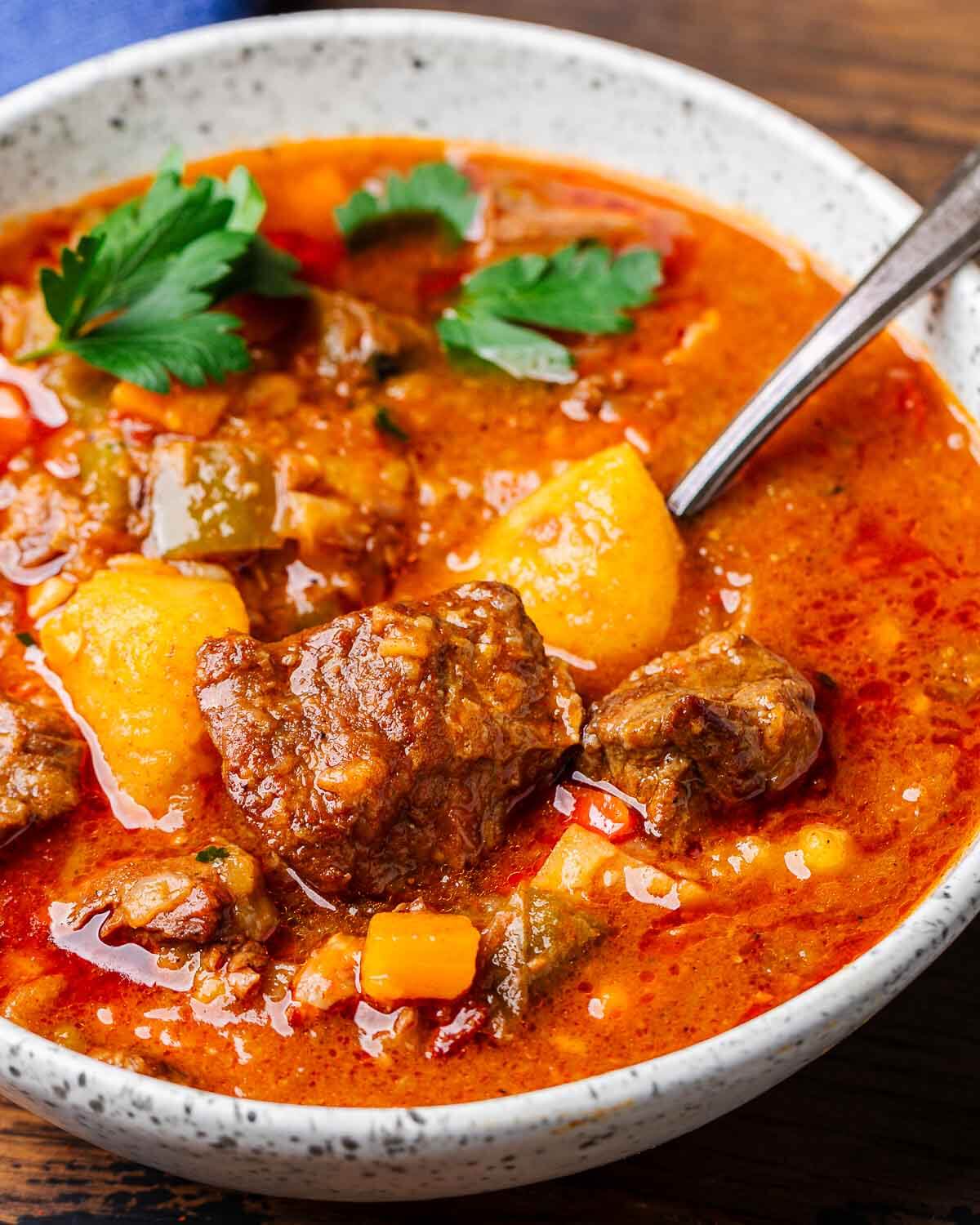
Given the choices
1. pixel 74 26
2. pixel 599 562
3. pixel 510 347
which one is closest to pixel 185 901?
pixel 599 562

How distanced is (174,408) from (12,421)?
1.38ft

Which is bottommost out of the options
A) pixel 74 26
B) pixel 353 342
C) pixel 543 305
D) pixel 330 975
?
pixel 330 975

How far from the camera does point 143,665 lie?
10.4ft

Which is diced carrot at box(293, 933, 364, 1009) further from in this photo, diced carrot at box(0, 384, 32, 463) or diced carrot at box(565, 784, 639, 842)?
diced carrot at box(0, 384, 32, 463)

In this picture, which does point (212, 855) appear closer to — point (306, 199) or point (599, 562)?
point (599, 562)

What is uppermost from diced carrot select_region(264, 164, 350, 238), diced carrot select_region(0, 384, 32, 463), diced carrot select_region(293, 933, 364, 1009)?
diced carrot select_region(264, 164, 350, 238)

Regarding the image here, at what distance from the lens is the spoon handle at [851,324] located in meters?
3.57

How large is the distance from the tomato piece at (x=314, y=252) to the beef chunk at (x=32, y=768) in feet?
5.03

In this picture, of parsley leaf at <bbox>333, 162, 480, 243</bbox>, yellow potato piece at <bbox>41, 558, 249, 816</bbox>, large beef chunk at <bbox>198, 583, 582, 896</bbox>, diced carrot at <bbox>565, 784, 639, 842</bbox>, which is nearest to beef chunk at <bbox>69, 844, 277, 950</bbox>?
large beef chunk at <bbox>198, 583, 582, 896</bbox>

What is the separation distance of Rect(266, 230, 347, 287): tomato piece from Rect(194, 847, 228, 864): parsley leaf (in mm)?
1767

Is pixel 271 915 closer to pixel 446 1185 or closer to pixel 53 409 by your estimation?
pixel 446 1185

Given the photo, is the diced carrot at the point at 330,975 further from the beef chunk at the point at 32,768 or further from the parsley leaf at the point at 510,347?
the parsley leaf at the point at 510,347

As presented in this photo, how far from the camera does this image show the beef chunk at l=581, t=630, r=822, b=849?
2.96 metres

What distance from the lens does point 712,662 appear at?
10.5ft
